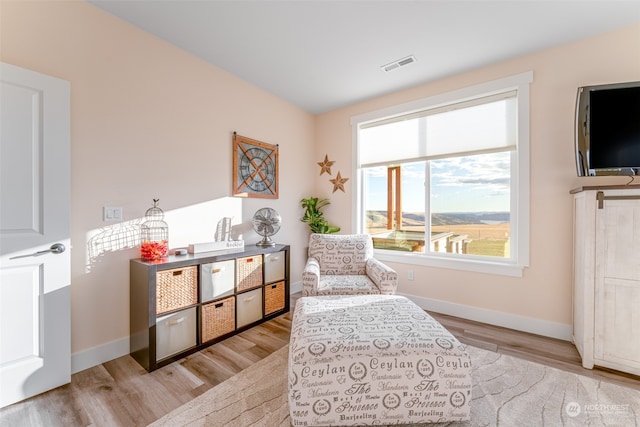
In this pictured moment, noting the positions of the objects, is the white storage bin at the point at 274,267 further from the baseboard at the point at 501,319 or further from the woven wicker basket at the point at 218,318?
the baseboard at the point at 501,319

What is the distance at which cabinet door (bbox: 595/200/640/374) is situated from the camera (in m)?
1.75

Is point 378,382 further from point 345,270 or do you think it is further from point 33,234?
point 33,234

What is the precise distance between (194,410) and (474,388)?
1.66 meters

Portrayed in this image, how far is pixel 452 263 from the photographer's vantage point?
9.32ft

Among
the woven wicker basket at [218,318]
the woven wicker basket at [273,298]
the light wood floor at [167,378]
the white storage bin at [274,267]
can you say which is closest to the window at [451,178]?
the light wood floor at [167,378]

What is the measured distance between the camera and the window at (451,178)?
2.55m

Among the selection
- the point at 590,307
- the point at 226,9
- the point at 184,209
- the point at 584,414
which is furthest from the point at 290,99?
the point at 584,414

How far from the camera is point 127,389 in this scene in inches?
65.1

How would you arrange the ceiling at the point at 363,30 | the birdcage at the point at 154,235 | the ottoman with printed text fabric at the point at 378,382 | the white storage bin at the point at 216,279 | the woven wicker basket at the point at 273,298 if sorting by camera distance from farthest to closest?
the woven wicker basket at the point at 273,298
the white storage bin at the point at 216,279
the birdcage at the point at 154,235
the ceiling at the point at 363,30
the ottoman with printed text fabric at the point at 378,382

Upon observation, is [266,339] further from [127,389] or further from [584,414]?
[584,414]

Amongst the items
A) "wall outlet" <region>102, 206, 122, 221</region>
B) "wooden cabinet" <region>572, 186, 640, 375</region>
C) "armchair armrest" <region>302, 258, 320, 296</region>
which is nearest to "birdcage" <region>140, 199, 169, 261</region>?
"wall outlet" <region>102, 206, 122, 221</region>

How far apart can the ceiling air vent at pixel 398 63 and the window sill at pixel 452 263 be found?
2.05 meters

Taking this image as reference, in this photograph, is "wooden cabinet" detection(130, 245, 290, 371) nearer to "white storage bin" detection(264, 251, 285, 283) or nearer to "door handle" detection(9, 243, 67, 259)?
"white storage bin" detection(264, 251, 285, 283)

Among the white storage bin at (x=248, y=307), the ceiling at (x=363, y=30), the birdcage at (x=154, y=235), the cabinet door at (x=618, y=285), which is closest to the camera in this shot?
the cabinet door at (x=618, y=285)
